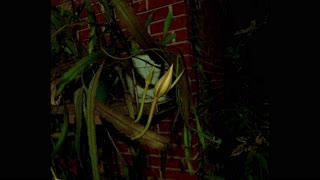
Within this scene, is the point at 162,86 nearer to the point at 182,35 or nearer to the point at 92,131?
the point at 92,131

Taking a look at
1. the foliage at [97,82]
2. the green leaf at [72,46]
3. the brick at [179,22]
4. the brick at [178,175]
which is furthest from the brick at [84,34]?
the brick at [178,175]

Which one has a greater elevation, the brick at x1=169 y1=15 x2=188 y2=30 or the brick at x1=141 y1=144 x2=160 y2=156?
the brick at x1=169 y1=15 x2=188 y2=30

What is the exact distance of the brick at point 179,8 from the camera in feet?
4.18


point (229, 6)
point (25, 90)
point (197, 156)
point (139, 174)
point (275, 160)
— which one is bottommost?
point (139, 174)

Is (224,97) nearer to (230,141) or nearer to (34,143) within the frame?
(230,141)

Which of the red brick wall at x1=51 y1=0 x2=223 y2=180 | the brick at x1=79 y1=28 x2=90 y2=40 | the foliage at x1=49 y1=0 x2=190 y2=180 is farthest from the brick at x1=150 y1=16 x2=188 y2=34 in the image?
the brick at x1=79 y1=28 x2=90 y2=40

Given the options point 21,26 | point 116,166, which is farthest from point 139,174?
point 21,26

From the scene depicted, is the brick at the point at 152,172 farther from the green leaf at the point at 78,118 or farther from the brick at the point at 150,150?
the green leaf at the point at 78,118

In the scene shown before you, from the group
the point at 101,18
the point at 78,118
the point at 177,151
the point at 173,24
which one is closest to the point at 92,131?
the point at 78,118

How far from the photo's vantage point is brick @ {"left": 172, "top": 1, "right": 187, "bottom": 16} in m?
1.27

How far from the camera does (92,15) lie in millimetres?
1174

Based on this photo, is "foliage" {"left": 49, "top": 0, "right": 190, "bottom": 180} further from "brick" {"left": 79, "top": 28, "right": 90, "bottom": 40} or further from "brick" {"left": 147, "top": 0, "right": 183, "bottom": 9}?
"brick" {"left": 147, "top": 0, "right": 183, "bottom": 9}

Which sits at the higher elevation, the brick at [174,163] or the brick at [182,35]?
the brick at [182,35]

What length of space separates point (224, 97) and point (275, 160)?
1828 mm
